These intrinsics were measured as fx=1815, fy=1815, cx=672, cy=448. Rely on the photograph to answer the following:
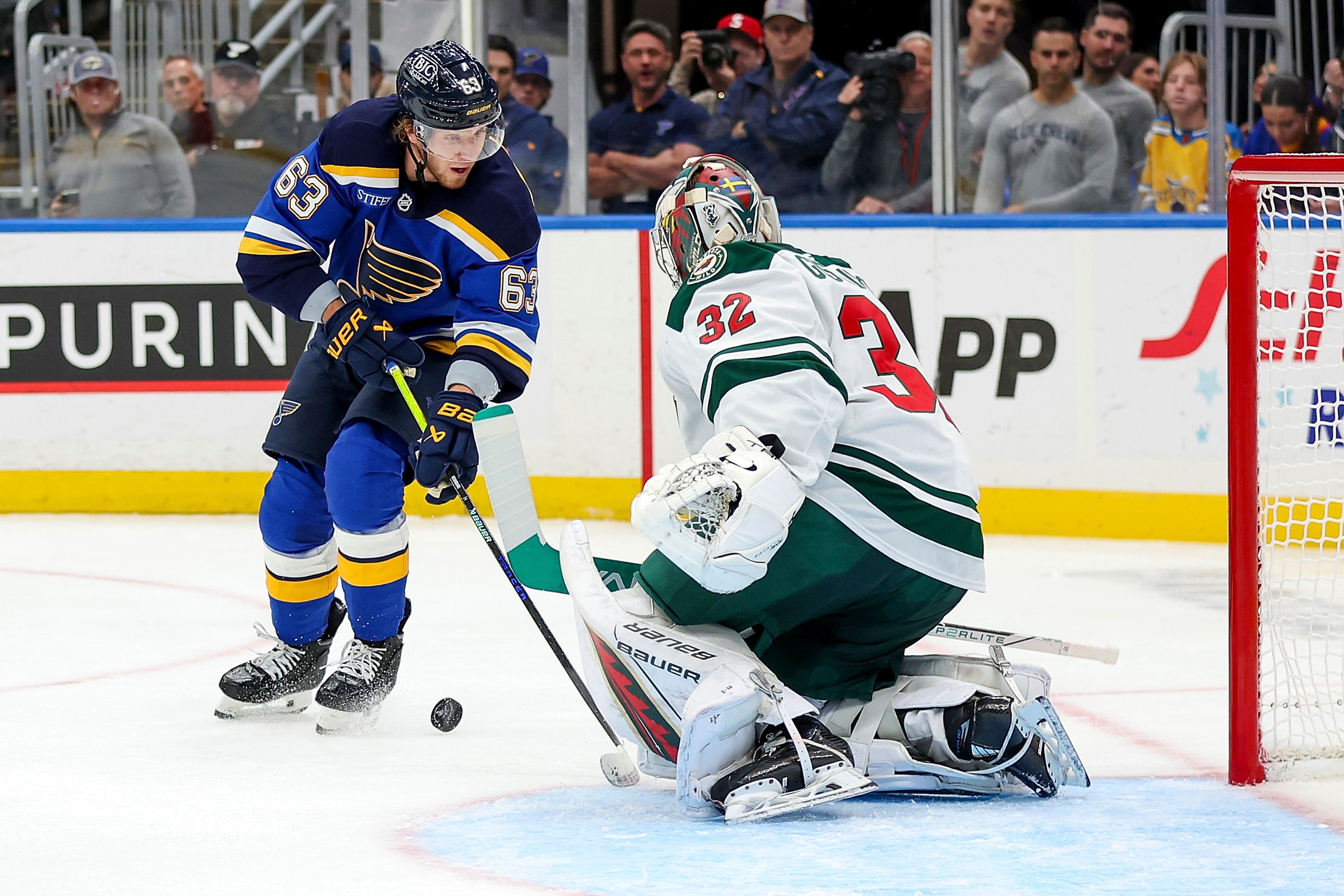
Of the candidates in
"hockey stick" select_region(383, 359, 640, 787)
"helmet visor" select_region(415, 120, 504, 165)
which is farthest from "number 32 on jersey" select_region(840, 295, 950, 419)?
"helmet visor" select_region(415, 120, 504, 165)

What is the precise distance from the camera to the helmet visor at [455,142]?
295 cm

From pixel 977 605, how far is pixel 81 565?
8.00ft

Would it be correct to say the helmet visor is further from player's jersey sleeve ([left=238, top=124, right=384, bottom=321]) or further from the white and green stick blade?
the white and green stick blade

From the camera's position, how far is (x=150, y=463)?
604 centimetres

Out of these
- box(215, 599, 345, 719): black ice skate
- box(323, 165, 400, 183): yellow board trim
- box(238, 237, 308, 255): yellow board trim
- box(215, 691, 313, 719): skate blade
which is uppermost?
box(323, 165, 400, 183): yellow board trim

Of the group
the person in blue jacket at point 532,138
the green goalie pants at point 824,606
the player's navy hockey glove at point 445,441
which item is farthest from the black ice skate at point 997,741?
the person in blue jacket at point 532,138

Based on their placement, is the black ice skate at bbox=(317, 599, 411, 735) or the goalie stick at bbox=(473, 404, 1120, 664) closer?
the goalie stick at bbox=(473, 404, 1120, 664)

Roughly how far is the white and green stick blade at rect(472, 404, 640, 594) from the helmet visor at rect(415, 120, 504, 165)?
0.57m

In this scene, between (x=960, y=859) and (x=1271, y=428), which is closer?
(x=960, y=859)

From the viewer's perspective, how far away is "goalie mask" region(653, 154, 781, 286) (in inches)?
97.5

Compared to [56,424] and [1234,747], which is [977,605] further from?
[56,424]

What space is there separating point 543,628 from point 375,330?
1.99 ft

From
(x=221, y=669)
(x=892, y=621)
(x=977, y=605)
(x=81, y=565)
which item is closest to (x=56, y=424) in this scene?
(x=81, y=565)

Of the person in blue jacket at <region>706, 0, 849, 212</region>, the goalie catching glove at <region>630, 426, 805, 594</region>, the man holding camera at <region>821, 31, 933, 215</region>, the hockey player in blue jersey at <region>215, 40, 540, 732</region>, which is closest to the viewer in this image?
the goalie catching glove at <region>630, 426, 805, 594</region>
